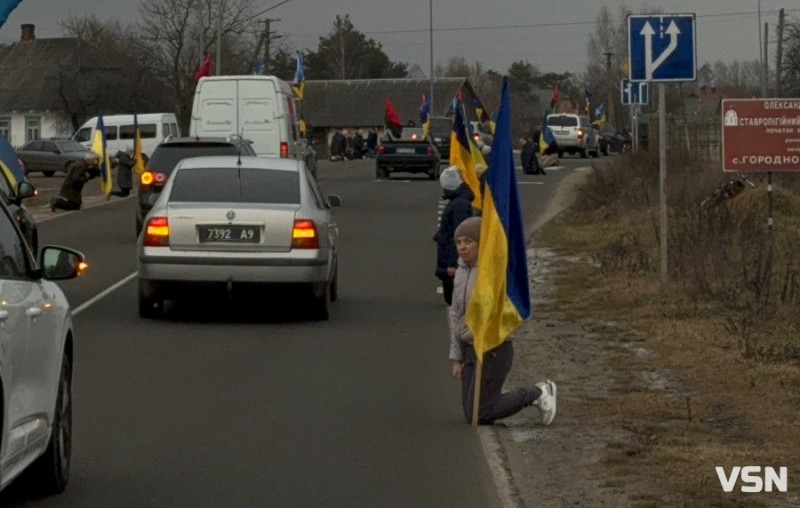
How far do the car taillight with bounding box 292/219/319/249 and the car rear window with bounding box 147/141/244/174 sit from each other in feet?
30.8

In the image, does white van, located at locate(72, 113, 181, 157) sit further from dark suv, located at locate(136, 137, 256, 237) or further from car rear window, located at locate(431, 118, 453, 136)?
dark suv, located at locate(136, 137, 256, 237)

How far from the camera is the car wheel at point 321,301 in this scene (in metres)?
15.7

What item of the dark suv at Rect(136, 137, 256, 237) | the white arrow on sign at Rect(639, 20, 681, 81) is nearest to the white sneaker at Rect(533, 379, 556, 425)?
the white arrow on sign at Rect(639, 20, 681, 81)

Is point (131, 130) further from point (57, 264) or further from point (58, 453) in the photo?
point (57, 264)

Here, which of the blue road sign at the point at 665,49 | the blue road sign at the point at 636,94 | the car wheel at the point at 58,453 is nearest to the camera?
the car wheel at the point at 58,453

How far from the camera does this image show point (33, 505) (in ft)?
25.9

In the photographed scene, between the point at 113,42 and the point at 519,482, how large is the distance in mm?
84947

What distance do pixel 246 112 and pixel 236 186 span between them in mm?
17486

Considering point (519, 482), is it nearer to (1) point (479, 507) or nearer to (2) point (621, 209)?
(1) point (479, 507)

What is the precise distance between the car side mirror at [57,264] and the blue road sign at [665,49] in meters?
9.95

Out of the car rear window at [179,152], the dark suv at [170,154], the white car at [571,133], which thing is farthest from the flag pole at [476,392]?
the white car at [571,133]

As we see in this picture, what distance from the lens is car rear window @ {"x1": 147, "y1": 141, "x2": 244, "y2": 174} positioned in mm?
24844

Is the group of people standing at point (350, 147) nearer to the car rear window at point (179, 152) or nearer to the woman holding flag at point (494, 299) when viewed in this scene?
the car rear window at point (179, 152)

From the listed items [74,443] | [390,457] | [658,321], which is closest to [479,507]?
[390,457]
